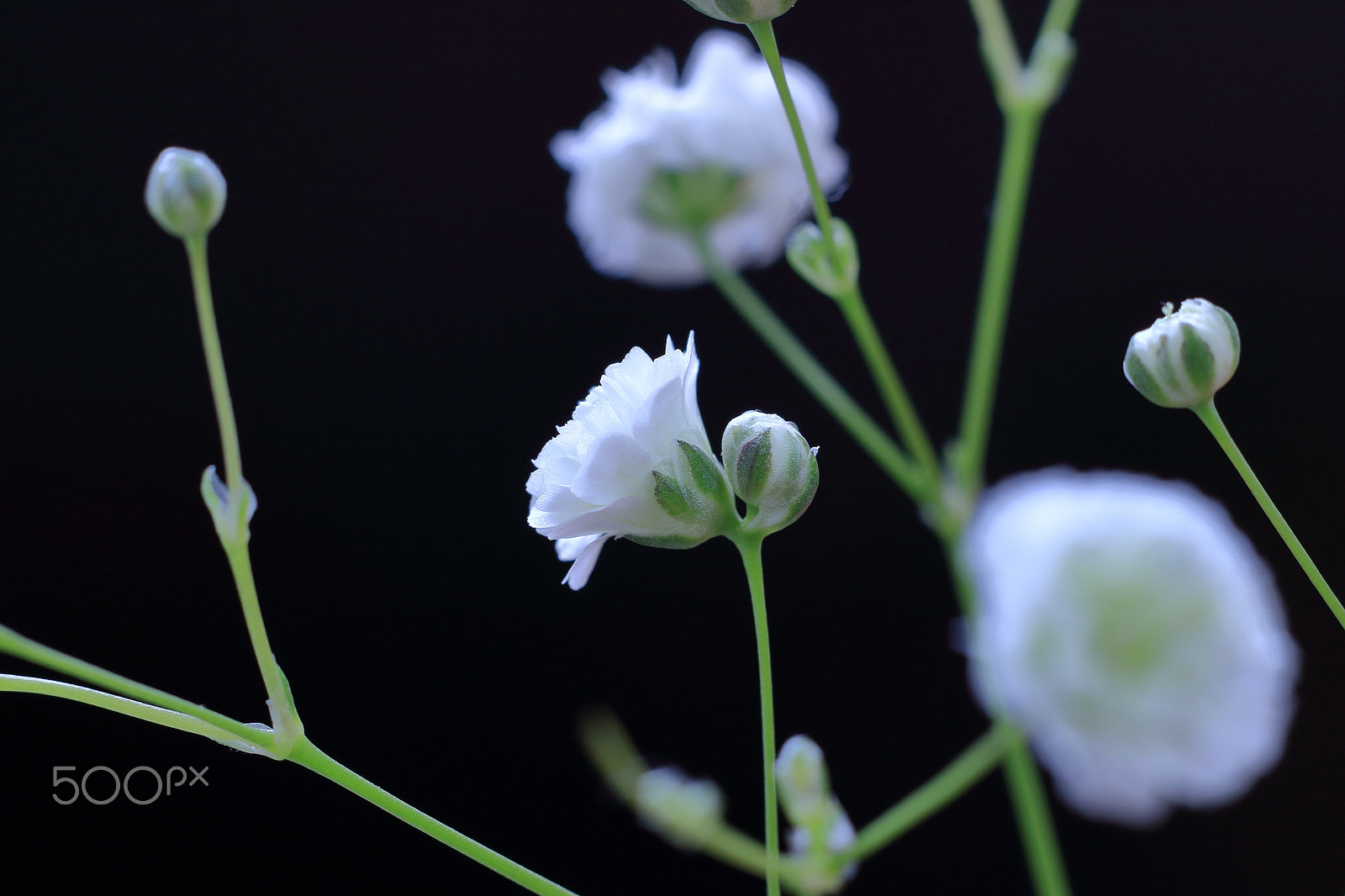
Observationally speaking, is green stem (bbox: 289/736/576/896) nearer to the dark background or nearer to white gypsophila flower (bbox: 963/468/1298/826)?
white gypsophila flower (bbox: 963/468/1298/826)

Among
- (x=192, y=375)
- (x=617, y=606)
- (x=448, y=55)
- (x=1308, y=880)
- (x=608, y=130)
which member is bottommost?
(x=1308, y=880)

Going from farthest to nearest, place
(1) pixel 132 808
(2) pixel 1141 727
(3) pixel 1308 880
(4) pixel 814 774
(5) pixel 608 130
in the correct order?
(3) pixel 1308 880 < (1) pixel 132 808 < (5) pixel 608 130 < (4) pixel 814 774 < (2) pixel 1141 727

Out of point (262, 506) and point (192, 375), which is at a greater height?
point (192, 375)

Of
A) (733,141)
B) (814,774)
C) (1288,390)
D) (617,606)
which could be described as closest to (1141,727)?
(814,774)

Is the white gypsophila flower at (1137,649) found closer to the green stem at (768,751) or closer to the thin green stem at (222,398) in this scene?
the green stem at (768,751)

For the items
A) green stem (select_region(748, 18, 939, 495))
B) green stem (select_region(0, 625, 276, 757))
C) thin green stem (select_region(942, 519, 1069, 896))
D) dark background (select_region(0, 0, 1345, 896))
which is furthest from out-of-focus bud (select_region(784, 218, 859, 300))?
dark background (select_region(0, 0, 1345, 896))

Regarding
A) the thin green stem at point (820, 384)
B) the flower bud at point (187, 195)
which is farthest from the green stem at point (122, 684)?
the thin green stem at point (820, 384)

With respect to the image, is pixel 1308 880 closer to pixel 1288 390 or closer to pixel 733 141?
pixel 1288 390

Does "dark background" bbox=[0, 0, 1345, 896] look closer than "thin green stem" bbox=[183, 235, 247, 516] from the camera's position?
No
